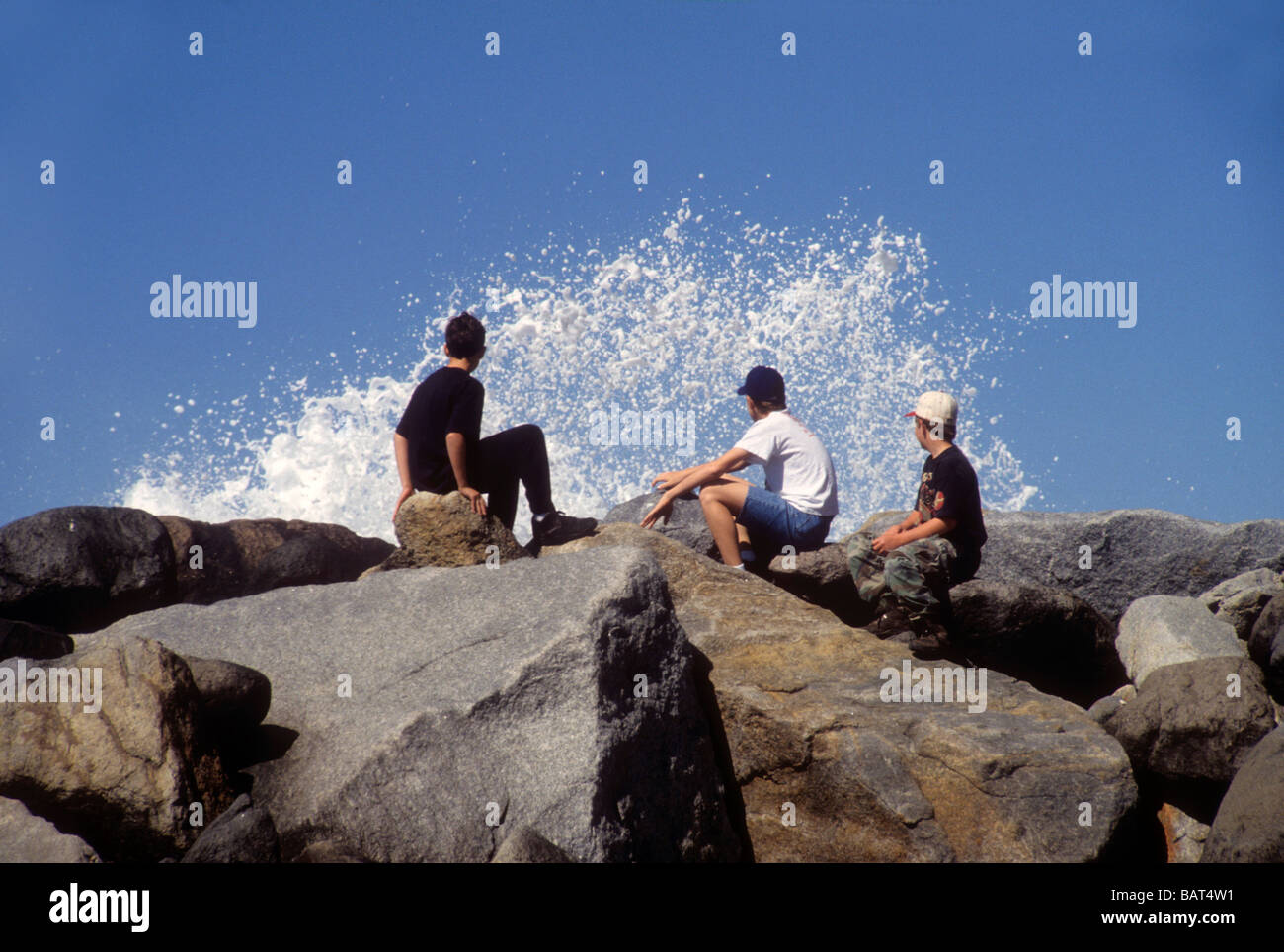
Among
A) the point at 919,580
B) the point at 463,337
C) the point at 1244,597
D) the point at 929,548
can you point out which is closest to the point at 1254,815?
the point at 919,580

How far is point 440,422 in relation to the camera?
332 inches

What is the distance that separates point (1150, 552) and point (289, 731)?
9.02m

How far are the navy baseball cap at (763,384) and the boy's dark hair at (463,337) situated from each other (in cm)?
245

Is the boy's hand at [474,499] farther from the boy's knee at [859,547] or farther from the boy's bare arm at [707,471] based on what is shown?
the boy's knee at [859,547]

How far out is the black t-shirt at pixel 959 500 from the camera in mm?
7539

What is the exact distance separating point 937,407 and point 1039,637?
196cm

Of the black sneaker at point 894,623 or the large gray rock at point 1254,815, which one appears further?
the black sneaker at point 894,623

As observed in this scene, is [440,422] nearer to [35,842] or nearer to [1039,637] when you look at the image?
[35,842]

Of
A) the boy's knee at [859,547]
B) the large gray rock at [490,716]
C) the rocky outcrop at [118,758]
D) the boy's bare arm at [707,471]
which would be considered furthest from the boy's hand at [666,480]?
the rocky outcrop at [118,758]
